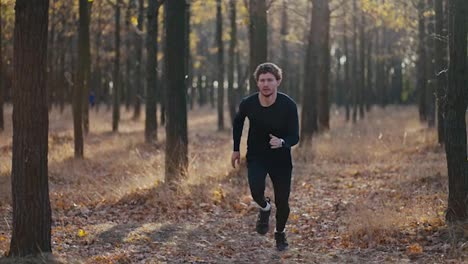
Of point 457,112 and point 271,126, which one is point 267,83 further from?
point 457,112

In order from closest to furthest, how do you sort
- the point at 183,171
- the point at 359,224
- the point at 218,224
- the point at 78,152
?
the point at 359,224, the point at 218,224, the point at 183,171, the point at 78,152

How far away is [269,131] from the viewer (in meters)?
6.96

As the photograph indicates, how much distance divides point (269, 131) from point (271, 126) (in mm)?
73

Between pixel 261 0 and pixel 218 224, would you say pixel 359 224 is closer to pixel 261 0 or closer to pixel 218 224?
pixel 218 224

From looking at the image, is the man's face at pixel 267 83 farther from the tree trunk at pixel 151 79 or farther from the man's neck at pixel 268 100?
the tree trunk at pixel 151 79

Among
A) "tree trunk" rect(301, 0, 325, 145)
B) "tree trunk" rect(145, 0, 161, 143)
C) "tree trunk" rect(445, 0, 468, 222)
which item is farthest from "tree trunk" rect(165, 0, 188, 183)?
"tree trunk" rect(145, 0, 161, 143)

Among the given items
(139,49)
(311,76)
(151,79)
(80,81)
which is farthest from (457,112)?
(139,49)

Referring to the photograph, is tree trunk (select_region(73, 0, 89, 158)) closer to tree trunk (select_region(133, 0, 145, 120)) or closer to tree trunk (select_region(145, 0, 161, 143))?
tree trunk (select_region(133, 0, 145, 120))

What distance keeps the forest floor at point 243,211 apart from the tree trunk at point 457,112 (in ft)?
1.23

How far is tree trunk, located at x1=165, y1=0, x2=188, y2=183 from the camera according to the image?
11.3 metres

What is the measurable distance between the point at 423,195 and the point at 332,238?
263cm

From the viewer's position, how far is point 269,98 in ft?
22.8

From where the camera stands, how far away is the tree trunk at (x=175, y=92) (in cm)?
1126

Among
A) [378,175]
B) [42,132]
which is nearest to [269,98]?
[42,132]
